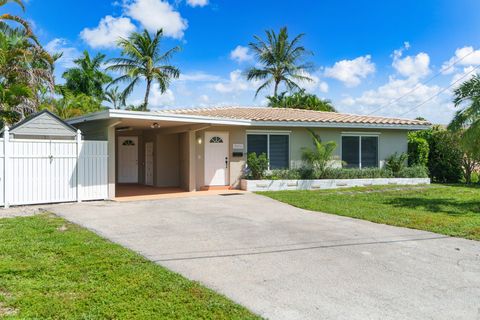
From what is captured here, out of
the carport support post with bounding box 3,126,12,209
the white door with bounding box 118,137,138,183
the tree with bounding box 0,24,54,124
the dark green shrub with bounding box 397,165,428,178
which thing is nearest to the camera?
the carport support post with bounding box 3,126,12,209

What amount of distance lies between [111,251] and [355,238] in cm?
425

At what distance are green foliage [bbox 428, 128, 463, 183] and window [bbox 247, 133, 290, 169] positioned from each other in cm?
779

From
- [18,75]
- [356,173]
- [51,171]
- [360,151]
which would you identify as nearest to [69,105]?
[18,75]

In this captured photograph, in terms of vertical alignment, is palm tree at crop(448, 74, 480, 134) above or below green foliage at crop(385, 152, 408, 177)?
above

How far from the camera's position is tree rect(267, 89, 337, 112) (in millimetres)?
29438

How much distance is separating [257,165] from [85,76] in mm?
25639

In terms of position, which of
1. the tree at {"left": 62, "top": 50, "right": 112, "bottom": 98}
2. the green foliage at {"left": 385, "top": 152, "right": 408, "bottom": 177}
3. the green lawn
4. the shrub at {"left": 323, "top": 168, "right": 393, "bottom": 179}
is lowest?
the green lawn

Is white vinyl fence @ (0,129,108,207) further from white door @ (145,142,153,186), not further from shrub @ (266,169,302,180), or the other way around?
shrub @ (266,169,302,180)

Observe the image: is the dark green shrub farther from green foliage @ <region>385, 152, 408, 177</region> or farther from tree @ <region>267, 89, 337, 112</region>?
tree @ <region>267, 89, 337, 112</region>

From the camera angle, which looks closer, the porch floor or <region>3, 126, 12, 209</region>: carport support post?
<region>3, 126, 12, 209</region>: carport support post

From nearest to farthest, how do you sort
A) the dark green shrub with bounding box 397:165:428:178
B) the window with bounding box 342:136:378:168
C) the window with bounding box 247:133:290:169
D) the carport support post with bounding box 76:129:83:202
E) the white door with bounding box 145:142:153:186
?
the carport support post with bounding box 76:129:83:202
the window with bounding box 247:133:290:169
the window with bounding box 342:136:378:168
the dark green shrub with bounding box 397:165:428:178
the white door with bounding box 145:142:153:186

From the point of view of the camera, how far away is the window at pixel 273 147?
16.1m

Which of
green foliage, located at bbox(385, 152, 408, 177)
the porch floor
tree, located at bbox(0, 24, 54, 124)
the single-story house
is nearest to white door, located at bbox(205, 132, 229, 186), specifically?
the single-story house

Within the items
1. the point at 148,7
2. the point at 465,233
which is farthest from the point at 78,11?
the point at 465,233
